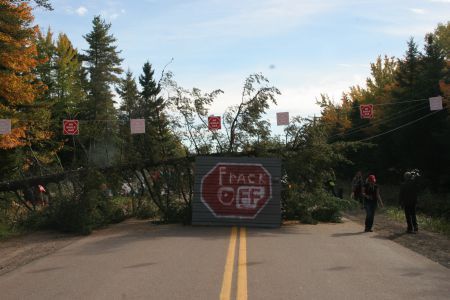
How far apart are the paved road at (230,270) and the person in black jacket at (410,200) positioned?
7.80 ft

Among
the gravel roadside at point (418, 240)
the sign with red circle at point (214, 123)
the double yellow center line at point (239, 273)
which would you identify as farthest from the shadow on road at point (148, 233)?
the sign with red circle at point (214, 123)

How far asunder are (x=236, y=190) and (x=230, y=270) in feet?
25.5

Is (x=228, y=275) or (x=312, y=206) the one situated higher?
(x=312, y=206)

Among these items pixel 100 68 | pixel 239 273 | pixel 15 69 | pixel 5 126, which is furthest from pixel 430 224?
pixel 100 68

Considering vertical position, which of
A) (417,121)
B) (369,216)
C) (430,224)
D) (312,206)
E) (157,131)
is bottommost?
(430,224)

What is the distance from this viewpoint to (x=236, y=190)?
16156 mm

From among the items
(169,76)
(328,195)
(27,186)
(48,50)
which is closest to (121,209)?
(27,186)

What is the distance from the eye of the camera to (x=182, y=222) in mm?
17031

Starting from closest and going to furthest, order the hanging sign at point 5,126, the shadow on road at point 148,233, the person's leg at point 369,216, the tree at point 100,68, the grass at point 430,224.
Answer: the shadow on road at point 148,233 → the person's leg at point 369,216 → the grass at point 430,224 → the hanging sign at point 5,126 → the tree at point 100,68

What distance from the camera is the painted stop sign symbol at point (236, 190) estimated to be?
1595 centimetres

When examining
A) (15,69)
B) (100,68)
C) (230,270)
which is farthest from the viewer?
(100,68)

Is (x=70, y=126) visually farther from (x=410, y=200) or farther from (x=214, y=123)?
(x=410, y=200)

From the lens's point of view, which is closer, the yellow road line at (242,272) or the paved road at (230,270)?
the yellow road line at (242,272)

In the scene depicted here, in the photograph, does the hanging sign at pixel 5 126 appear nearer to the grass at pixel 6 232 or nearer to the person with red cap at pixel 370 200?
the grass at pixel 6 232
